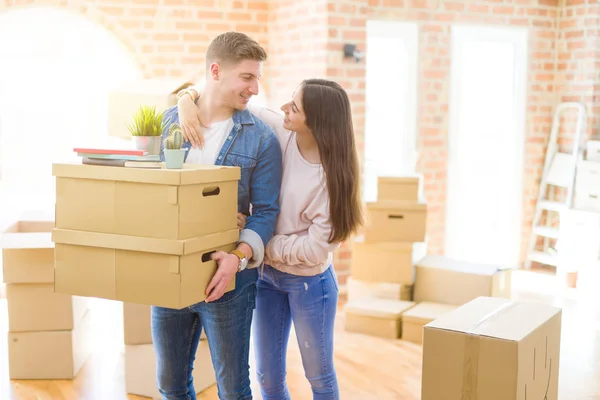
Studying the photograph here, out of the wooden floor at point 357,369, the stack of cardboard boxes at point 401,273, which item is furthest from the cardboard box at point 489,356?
the stack of cardboard boxes at point 401,273

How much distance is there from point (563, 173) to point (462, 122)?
887 mm

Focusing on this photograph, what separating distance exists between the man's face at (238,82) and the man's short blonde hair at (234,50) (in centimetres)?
1

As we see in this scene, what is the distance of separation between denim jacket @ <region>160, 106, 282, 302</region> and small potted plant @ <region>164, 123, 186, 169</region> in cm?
17

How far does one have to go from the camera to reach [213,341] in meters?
2.09

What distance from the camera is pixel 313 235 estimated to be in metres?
2.29

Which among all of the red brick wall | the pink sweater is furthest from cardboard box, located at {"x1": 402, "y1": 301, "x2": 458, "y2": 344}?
the pink sweater

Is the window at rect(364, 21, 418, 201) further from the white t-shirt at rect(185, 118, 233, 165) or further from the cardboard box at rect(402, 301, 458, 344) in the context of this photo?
the white t-shirt at rect(185, 118, 233, 165)

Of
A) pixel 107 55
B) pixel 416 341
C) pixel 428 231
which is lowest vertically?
pixel 416 341

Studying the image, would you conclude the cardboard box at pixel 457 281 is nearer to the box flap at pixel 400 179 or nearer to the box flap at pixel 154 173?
the box flap at pixel 400 179

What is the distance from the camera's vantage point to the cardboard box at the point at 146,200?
193 cm

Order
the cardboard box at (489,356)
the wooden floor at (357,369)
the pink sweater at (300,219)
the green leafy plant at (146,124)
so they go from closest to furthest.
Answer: the cardboard box at (489,356) < the green leafy plant at (146,124) < the pink sweater at (300,219) < the wooden floor at (357,369)

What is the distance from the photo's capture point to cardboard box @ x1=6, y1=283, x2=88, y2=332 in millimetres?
3539

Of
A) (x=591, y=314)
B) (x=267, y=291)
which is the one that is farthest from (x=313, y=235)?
(x=591, y=314)

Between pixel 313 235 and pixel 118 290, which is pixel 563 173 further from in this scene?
pixel 118 290
